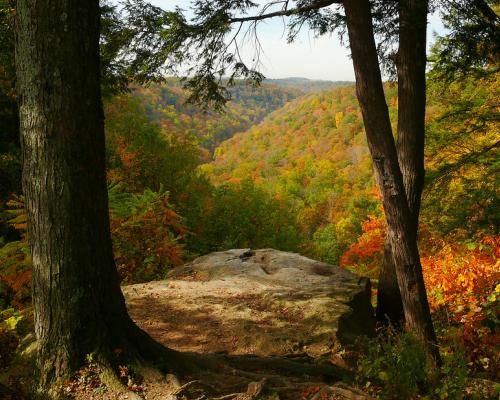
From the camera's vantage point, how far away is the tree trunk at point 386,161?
4.55 m

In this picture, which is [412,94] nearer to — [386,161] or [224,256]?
[386,161]

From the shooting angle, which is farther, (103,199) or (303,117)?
(303,117)

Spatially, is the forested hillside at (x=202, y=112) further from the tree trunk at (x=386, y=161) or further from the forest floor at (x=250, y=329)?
the forest floor at (x=250, y=329)

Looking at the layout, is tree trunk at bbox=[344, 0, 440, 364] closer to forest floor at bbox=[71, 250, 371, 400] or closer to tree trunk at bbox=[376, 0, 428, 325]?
tree trunk at bbox=[376, 0, 428, 325]

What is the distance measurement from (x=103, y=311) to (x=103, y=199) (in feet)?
2.57

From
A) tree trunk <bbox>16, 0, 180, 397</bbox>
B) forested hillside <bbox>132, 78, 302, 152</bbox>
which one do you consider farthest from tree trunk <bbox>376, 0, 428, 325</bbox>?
tree trunk <bbox>16, 0, 180, 397</bbox>

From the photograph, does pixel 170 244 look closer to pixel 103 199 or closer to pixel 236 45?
pixel 236 45

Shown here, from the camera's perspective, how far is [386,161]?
463 cm

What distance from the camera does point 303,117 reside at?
9919 cm

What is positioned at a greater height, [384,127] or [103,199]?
[384,127]

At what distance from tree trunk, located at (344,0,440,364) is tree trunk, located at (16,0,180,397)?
2819 millimetres

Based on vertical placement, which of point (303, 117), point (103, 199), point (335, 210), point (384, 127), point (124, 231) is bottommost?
point (335, 210)

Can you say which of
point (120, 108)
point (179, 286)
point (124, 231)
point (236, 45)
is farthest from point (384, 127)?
point (120, 108)

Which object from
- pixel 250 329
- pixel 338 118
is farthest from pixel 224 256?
pixel 338 118
